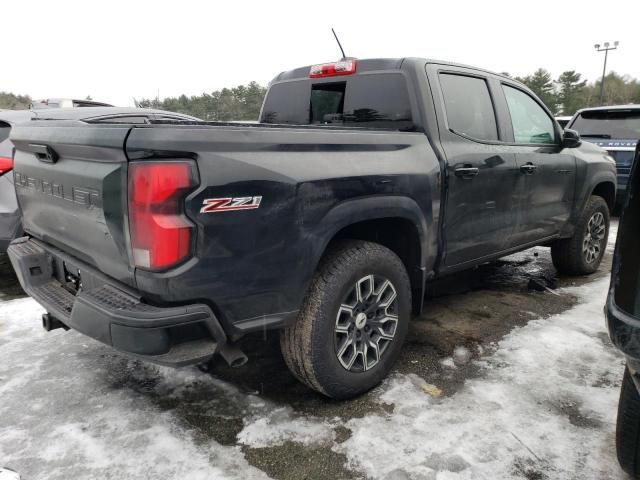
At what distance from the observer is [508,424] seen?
7.85ft

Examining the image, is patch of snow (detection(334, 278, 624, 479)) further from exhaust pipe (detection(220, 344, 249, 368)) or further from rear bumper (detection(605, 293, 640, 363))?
rear bumper (detection(605, 293, 640, 363))

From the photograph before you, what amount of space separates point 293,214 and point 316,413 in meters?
1.09

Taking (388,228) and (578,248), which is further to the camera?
(578,248)

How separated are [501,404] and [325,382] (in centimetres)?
97

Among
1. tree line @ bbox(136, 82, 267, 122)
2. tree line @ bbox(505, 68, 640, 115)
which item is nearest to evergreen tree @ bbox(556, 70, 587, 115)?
tree line @ bbox(505, 68, 640, 115)

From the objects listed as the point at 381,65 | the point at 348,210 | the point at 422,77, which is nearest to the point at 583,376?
the point at 348,210

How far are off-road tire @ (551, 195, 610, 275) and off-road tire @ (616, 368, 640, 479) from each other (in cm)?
311

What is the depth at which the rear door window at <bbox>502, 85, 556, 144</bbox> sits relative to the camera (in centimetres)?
377

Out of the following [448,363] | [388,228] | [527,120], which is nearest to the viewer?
[388,228]

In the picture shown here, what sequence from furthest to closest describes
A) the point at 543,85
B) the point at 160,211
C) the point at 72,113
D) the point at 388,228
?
the point at 543,85 → the point at 72,113 → the point at 388,228 → the point at 160,211

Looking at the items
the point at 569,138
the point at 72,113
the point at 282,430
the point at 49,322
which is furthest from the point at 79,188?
the point at 72,113

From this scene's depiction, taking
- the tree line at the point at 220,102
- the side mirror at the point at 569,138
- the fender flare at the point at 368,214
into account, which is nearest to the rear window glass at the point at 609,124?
the side mirror at the point at 569,138

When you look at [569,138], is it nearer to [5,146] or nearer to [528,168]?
[528,168]

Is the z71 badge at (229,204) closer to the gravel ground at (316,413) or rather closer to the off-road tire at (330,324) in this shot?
the off-road tire at (330,324)
